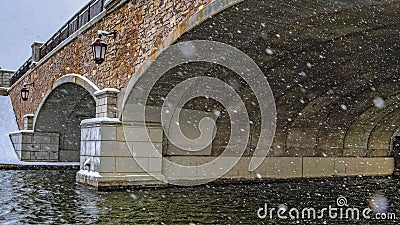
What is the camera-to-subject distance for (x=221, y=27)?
798cm

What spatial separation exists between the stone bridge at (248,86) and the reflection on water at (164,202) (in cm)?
115

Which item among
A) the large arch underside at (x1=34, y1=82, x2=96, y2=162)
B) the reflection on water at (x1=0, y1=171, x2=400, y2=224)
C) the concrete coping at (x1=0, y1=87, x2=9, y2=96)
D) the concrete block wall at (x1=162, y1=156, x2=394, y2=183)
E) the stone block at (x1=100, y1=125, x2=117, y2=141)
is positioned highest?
the concrete coping at (x1=0, y1=87, x2=9, y2=96)

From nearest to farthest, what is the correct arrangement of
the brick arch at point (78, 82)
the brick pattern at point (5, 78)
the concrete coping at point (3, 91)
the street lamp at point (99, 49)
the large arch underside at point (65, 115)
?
the street lamp at point (99, 49)
the brick arch at point (78, 82)
the large arch underside at point (65, 115)
the concrete coping at point (3, 91)
the brick pattern at point (5, 78)

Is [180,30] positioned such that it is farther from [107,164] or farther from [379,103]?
[379,103]

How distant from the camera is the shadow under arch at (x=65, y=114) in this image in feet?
55.2

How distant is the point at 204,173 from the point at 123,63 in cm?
360

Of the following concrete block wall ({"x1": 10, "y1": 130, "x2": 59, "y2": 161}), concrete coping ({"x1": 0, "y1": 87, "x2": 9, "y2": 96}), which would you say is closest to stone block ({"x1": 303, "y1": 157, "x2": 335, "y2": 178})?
concrete block wall ({"x1": 10, "y1": 130, "x2": 59, "y2": 161})

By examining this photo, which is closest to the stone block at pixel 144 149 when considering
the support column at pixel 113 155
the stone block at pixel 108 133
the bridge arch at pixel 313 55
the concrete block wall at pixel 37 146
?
the support column at pixel 113 155

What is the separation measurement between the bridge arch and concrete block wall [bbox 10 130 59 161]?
9813 mm

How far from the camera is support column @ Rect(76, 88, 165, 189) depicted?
11031 millimetres

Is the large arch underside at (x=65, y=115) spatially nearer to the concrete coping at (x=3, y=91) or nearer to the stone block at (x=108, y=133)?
the stone block at (x=108, y=133)

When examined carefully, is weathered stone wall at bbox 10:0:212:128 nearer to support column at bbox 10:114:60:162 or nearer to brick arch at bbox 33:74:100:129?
brick arch at bbox 33:74:100:129

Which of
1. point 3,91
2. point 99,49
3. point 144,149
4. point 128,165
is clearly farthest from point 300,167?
point 3,91

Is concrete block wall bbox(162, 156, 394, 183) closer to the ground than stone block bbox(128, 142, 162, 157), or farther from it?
closer to the ground
